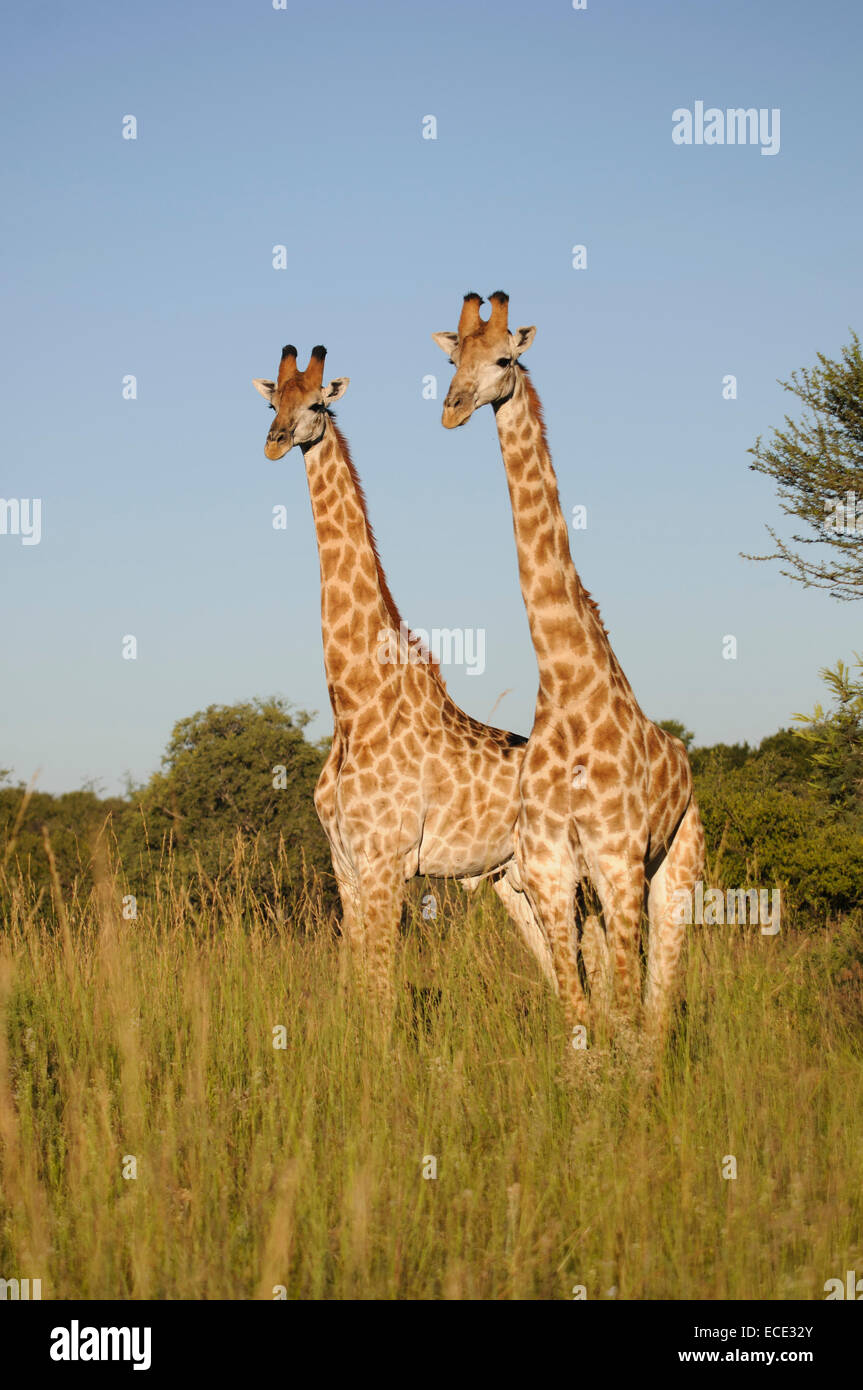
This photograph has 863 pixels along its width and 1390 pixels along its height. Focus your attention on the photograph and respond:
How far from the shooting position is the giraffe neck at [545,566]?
6277 mm

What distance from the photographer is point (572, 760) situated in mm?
6070

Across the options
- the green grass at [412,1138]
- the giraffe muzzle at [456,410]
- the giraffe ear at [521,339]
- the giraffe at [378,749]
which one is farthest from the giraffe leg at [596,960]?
the giraffe ear at [521,339]

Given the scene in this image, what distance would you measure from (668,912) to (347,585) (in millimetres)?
3031

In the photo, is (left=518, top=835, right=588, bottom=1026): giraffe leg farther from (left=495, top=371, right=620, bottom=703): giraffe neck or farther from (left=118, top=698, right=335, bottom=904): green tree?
(left=118, top=698, right=335, bottom=904): green tree

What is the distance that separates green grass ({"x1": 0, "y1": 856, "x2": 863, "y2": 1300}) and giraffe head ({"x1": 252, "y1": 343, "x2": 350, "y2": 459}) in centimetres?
314

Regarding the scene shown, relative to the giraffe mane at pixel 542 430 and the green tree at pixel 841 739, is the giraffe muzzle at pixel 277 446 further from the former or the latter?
the green tree at pixel 841 739

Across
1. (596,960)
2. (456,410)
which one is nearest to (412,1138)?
(596,960)

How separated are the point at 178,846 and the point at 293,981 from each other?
7.54 metres
